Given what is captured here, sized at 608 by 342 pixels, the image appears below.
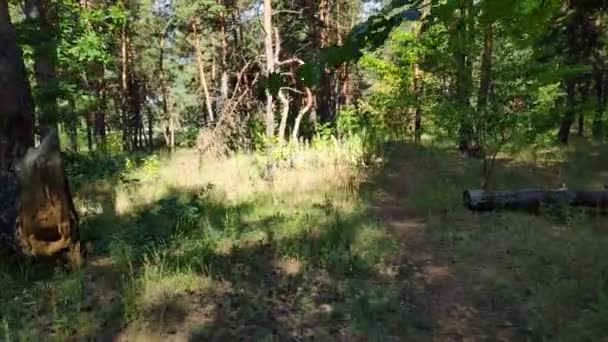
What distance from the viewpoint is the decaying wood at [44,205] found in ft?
14.3

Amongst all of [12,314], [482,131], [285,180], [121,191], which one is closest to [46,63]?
[121,191]

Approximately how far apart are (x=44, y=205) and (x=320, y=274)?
2.77 meters

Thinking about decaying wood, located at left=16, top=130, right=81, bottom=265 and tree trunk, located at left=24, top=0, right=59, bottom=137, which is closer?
decaying wood, located at left=16, top=130, right=81, bottom=265

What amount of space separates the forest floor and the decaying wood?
0.80ft

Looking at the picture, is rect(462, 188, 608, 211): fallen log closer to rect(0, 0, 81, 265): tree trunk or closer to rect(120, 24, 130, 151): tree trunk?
rect(0, 0, 81, 265): tree trunk

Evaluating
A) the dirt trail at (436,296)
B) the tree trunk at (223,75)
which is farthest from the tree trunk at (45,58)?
the dirt trail at (436,296)

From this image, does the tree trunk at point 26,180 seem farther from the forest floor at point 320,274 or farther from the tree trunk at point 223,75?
the tree trunk at point 223,75

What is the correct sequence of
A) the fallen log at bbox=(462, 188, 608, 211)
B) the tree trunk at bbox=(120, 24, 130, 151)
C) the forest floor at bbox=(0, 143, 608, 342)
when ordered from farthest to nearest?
the tree trunk at bbox=(120, 24, 130, 151) < the fallen log at bbox=(462, 188, 608, 211) < the forest floor at bbox=(0, 143, 608, 342)

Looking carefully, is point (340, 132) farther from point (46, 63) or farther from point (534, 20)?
point (534, 20)

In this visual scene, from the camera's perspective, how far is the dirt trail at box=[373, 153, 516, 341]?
145 inches

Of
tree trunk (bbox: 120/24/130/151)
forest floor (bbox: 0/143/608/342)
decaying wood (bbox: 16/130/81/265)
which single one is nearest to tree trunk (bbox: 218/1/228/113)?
tree trunk (bbox: 120/24/130/151)

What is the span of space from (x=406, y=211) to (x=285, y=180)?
2617mm

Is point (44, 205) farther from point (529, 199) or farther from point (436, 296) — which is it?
point (529, 199)

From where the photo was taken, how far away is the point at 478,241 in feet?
18.0
